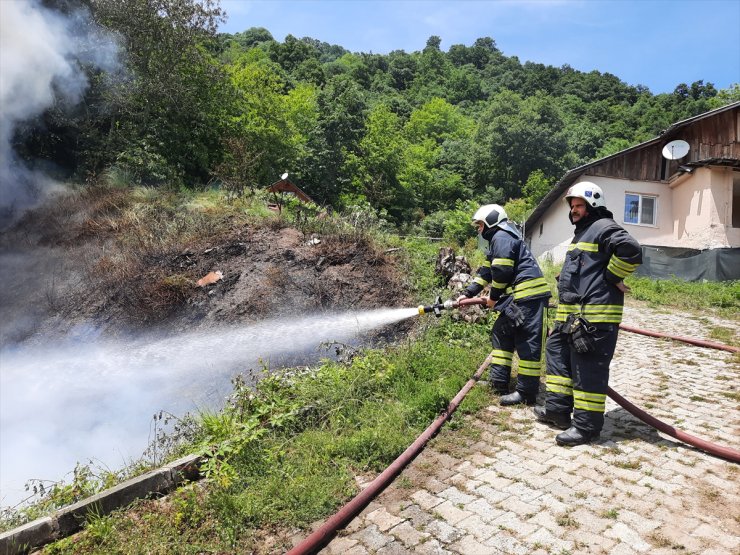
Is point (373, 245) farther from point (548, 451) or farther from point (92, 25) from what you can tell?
point (92, 25)

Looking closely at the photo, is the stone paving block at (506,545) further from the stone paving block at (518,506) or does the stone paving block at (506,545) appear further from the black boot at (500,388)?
the black boot at (500,388)

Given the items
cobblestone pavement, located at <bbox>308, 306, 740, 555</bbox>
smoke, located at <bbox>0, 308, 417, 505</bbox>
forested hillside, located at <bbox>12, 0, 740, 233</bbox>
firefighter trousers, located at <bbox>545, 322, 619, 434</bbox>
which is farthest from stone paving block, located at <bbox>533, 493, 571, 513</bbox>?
forested hillside, located at <bbox>12, 0, 740, 233</bbox>

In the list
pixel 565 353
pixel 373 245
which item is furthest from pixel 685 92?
pixel 565 353

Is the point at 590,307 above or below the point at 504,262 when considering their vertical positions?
below

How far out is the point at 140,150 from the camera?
15.9 metres

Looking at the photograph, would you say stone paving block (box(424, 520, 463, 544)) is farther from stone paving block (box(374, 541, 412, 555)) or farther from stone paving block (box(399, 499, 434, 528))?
stone paving block (box(374, 541, 412, 555))

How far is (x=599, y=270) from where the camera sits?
3936 millimetres

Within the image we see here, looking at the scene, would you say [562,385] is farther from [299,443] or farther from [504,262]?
[299,443]

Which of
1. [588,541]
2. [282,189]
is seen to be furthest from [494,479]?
[282,189]

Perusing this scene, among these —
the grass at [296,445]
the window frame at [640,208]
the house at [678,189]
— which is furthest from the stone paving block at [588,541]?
the window frame at [640,208]

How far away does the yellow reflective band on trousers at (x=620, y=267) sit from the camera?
373 cm

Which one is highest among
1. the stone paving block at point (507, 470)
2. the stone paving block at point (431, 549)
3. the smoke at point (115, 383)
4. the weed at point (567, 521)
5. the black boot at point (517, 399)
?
the black boot at point (517, 399)

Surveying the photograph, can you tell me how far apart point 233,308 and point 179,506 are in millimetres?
5705

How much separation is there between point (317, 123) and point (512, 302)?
92.0 ft
